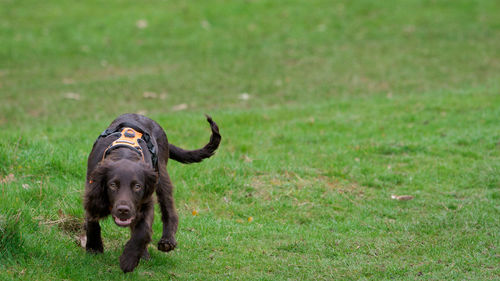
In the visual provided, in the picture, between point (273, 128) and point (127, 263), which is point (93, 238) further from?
point (273, 128)

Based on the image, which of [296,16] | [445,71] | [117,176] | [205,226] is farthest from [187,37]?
[117,176]

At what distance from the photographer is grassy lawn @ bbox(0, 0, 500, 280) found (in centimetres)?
597

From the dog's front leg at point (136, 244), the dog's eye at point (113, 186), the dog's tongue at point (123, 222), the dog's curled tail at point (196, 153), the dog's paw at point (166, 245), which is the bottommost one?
the dog's paw at point (166, 245)

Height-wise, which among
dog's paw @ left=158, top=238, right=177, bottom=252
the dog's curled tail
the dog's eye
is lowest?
dog's paw @ left=158, top=238, right=177, bottom=252

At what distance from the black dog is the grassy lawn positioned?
0.29 metres

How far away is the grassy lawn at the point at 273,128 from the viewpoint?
19.6ft

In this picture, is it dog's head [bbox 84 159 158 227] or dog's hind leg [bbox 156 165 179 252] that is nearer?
dog's head [bbox 84 159 158 227]

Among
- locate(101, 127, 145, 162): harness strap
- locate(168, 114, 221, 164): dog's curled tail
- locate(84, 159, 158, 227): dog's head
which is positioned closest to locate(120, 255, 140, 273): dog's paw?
locate(84, 159, 158, 227): dog's head

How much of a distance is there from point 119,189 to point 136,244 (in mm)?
580

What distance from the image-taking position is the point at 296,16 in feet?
62.2

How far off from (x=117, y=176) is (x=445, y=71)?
11.4 metres

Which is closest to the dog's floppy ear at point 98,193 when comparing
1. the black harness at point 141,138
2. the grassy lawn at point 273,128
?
the black harness at point 141,138

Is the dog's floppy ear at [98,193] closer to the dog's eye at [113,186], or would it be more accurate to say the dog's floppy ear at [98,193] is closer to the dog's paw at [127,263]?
the dog's eye at [113,186]

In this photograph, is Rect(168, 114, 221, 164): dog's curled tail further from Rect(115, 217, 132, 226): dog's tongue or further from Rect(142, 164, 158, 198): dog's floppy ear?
Rect(115, 217, 132, 226): dog's tongue
